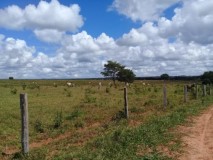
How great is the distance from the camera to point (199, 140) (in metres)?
12.5

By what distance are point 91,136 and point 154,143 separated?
2688mm

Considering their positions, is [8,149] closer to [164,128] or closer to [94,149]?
[94,149]

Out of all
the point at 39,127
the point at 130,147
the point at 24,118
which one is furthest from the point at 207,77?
the point at 24,118

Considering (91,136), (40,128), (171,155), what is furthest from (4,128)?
(171,155)

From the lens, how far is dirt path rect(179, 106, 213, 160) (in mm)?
10297

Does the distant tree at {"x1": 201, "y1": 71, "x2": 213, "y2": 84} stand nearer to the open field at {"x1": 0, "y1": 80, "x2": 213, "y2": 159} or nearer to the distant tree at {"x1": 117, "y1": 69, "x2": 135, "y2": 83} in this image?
the distant tree at {"x1": 117, "y1": 69, "x2": 135, "y2": 83}

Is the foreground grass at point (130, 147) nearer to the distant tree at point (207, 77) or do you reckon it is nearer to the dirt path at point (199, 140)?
the dirt path at point (199, 140)

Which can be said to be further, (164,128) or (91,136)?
(164,128)

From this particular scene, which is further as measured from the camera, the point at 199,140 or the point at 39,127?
the point at 39,127

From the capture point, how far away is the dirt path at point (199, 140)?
33.8ft

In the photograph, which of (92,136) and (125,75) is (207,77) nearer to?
(125,75)

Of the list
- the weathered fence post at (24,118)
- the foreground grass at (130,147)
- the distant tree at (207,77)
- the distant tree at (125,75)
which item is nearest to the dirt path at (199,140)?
the foreground grass at (130,147)

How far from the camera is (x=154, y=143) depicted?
11.8m

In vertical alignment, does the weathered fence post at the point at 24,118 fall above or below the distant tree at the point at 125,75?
below
